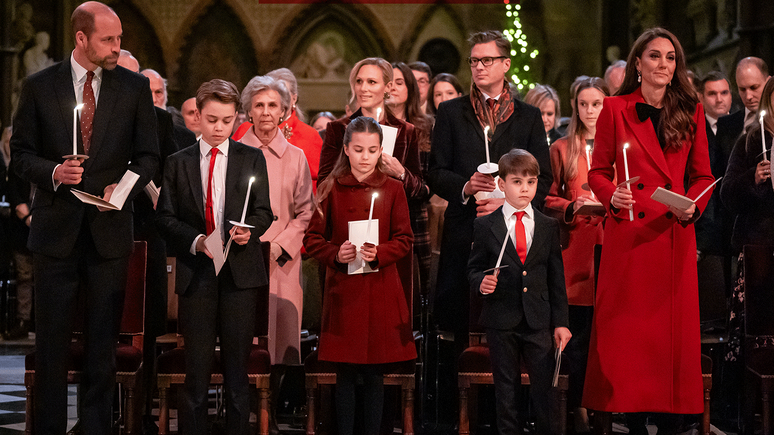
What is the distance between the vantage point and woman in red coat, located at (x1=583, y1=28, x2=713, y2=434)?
3377 mm

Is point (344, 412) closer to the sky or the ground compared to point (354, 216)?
closer to the ground

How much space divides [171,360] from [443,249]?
1367mm

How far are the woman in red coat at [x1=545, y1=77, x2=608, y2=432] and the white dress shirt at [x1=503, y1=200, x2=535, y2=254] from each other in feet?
1.94

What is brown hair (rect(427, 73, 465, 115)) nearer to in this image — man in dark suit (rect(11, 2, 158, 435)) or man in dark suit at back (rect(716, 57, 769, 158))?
man in dark suit at back (rect(716, 57, 769, 158))

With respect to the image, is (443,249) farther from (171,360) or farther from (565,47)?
(565,47)

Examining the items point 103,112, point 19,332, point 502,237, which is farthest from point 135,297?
point 19,332

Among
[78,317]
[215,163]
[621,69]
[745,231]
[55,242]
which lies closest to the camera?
[55,242]

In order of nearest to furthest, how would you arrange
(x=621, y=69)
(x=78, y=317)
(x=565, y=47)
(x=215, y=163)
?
1. (x=215, y=163)
2. (x=78, y=317)
3. (x=621, y=69)
4. (x=565, y=47)

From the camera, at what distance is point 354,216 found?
11.7 feet

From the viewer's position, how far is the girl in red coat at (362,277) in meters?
3.45

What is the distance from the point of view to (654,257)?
3383 mm

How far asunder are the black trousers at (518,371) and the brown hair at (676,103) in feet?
3.12

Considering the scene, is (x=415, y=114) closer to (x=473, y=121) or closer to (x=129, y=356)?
(x=473, y=121)

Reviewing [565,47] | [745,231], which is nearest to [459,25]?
[565,47]
